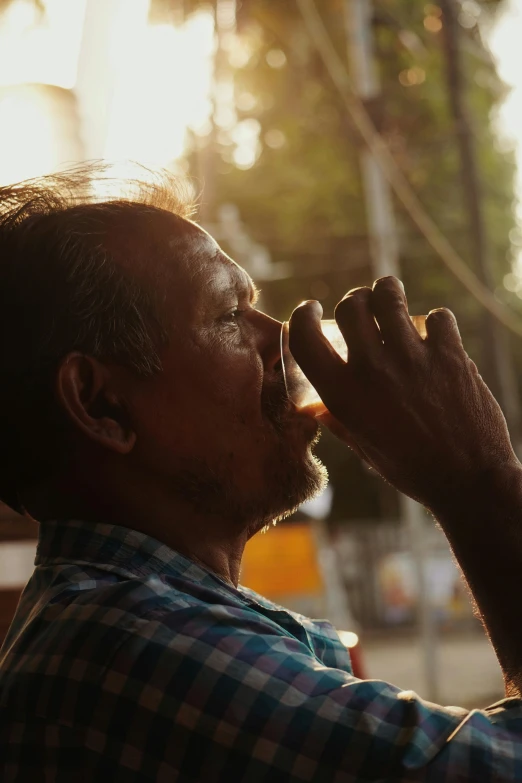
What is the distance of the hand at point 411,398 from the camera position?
3.73ft

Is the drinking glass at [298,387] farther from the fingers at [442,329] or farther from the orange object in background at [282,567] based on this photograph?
the orange object in background at [282,567]

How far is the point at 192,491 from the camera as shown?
130 cm

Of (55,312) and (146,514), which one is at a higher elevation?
(55,312)

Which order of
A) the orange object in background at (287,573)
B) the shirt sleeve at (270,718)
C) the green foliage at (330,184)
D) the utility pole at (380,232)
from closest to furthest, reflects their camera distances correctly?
the shirt sleeve at (270,718)
the orange object in background at (287,573)
the utility pole at (380,232)
the green foliage at (330,184)

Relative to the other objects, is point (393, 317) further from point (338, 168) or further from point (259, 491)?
point (338, 168)

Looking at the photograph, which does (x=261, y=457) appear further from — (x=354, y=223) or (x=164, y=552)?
(x=354, y=223)

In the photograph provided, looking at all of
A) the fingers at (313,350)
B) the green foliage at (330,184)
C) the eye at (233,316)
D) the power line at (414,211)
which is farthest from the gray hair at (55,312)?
the green foliage at (330,184)

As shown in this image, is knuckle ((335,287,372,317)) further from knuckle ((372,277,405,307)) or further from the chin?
the chin

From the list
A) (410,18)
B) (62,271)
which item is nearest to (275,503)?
(62,271)

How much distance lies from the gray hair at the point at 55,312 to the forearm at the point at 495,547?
0.49 meters

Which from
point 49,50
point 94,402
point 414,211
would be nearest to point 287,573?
point 414,211

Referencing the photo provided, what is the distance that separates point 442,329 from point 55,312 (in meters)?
0.53

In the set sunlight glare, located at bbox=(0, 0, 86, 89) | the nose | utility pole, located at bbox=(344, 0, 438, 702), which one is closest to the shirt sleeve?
the nose

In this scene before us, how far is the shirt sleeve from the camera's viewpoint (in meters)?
0.92
